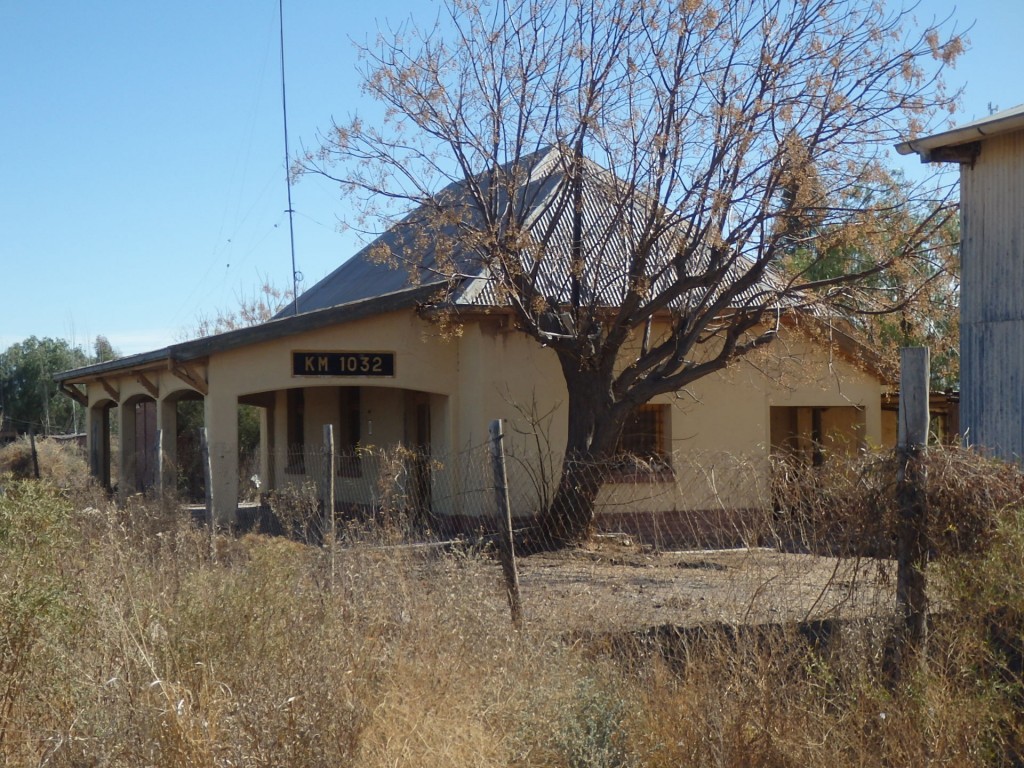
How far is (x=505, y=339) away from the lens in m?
15.8

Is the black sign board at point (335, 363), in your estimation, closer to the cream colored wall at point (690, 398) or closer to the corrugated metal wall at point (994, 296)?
the cream colored wall at point (690, 398)

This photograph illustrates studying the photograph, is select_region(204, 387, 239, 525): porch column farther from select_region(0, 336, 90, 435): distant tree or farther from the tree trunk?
select_region(0, 336, 90, 435): distant tree

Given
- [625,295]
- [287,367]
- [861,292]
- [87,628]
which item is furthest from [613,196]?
Answer: [87,628]

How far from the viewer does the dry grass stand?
4.57 metres

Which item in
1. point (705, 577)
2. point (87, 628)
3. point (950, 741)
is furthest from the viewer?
point (705, 577)

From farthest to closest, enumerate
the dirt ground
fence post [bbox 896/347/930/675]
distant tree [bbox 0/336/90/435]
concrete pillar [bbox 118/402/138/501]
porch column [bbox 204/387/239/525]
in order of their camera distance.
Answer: distant tree [bbox 0/336/90/435] → concrete pillar [bbox 118/402/138/501] → porch column [bbox 204/387/239/525] → the dirt ground → fence post [bbox 896/347/930/675]

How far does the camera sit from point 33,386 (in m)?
45.9

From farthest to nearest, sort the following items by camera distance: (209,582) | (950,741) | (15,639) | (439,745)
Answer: (209,582) < (15,639) < (439,745) < (950,741)

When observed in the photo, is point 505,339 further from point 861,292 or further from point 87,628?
point 87,628

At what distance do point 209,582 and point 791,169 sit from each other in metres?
8.61

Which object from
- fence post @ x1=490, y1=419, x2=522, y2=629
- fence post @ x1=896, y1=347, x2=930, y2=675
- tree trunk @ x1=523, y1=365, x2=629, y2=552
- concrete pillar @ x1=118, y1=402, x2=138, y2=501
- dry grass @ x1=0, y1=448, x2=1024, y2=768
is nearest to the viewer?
dry grass @ x1=0, y1=448, x2=1024, y2=768

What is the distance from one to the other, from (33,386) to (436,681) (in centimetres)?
4505

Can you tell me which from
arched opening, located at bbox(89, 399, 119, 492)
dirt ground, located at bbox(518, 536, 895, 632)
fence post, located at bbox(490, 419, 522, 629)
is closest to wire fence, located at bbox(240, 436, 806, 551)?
fence post, located at bbox(490, 419, 522, 629)

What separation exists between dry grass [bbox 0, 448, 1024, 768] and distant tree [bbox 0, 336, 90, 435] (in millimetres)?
41632
